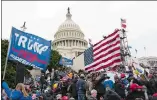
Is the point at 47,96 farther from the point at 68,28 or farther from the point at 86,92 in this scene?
the point at 68,28

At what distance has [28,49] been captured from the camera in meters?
9.90

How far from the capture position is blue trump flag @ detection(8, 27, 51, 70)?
9.72m

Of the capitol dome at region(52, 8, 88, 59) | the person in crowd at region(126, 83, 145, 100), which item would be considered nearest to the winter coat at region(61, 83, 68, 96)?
the person in crowd at region(126, 83, 145, 100)

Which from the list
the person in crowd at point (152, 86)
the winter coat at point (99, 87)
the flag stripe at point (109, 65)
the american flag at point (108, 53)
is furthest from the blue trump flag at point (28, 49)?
the american flag at point (108, 53)

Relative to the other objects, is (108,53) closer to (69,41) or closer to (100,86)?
(100,86)

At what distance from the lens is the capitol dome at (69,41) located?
10556cm

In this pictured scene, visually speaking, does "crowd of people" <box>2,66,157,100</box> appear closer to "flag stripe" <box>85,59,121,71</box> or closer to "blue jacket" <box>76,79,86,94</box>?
"blue jacket" <box>76,79,86,94</box>

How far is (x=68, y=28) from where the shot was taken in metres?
114

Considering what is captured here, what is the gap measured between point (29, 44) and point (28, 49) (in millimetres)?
231

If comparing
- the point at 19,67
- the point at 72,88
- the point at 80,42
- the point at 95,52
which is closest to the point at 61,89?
the point at 72,88

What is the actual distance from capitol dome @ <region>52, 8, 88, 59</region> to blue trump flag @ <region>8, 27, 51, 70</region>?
94096 mm

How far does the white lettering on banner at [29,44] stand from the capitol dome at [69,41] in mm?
94142

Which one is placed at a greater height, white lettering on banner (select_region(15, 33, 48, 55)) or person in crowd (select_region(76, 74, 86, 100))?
white lettering on banner (select_region(15, 33, 48, 55))

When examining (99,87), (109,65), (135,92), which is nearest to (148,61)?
(109,65)
